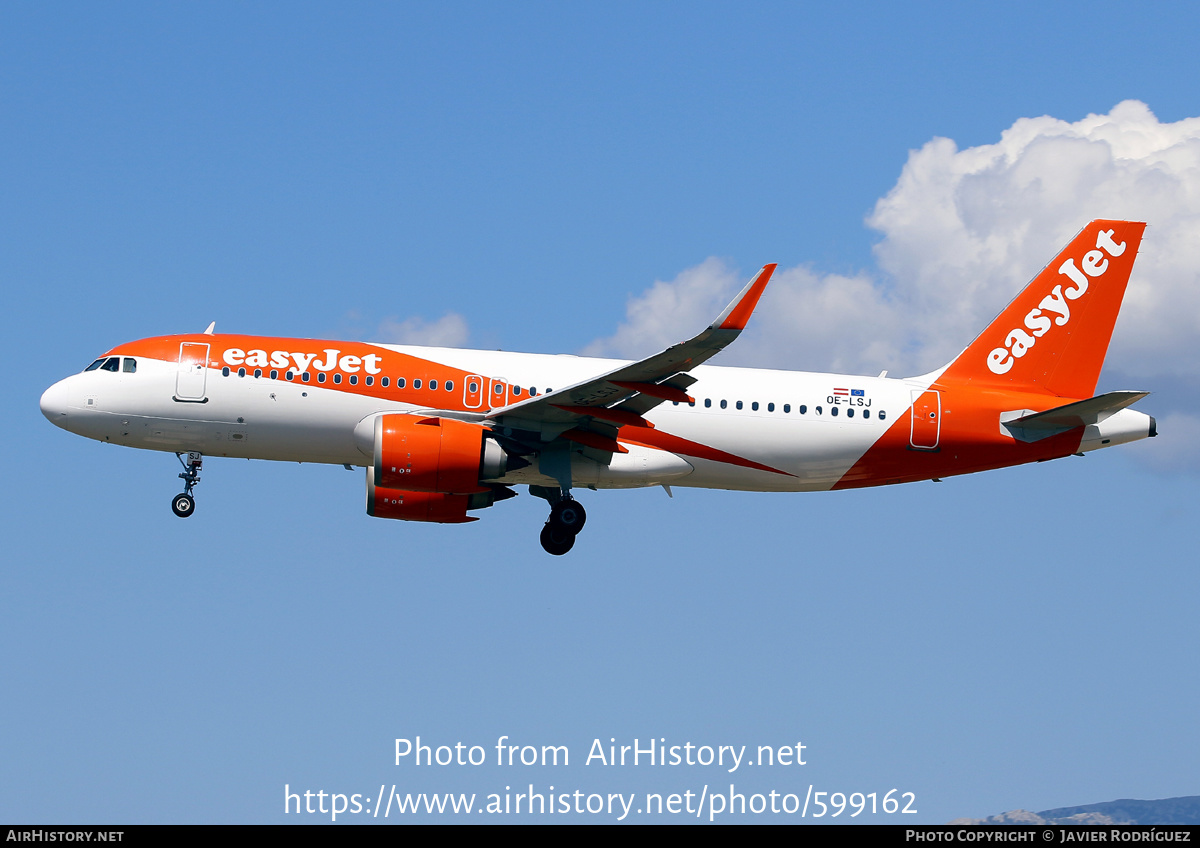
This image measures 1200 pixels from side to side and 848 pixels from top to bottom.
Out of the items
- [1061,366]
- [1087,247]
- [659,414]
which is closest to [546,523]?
[659,414]

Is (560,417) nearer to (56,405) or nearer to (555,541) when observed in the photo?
(555,541)

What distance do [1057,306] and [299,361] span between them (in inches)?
762

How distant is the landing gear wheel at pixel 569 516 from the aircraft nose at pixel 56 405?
1148cm

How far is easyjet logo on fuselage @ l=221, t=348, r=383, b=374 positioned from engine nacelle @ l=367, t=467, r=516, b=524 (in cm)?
311

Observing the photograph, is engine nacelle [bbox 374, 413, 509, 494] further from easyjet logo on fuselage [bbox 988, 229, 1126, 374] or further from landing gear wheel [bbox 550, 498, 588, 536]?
easyjet logo on fuselage [bbox 988, 229, 1126, 374]

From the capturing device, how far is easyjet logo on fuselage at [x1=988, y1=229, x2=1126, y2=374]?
32.8 metres

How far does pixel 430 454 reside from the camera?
27688 mm

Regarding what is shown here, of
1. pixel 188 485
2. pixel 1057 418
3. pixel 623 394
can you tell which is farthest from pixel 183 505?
pixel 1057 418

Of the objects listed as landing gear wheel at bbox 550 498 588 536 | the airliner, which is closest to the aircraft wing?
the airliner

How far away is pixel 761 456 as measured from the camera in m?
30.3

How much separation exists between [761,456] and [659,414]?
2660mm

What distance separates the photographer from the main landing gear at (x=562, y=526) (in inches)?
1193

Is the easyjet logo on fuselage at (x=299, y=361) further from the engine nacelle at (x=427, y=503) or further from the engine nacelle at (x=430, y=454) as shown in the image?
the engine nacelle at (x=427, y=503)
